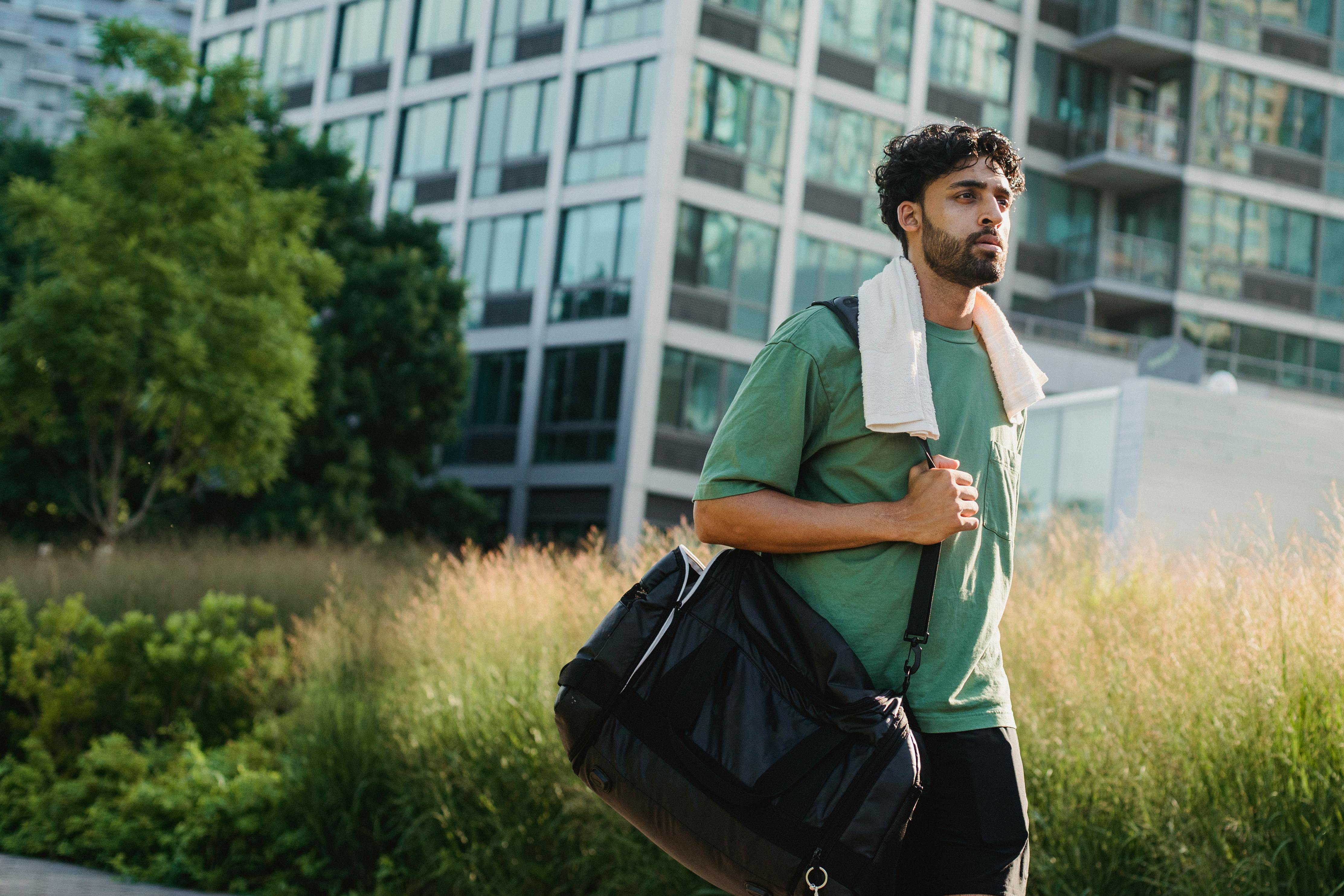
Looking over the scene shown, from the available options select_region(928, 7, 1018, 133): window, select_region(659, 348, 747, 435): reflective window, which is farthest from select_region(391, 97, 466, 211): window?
select_region(928, 7, 1018, 133): window

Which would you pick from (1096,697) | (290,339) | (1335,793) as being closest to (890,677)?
(1335,793)

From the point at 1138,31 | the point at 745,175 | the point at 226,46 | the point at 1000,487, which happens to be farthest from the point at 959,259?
the point at 226,46

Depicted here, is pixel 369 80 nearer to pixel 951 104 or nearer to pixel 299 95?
pixel 299 95

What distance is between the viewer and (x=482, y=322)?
30.4 m

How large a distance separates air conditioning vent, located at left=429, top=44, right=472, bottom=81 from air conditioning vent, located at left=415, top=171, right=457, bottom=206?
2.34 metres

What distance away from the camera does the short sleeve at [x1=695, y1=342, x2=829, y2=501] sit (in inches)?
92.3

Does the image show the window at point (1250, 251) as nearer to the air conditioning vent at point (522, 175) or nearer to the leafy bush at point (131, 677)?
the air conditioning vent at point (522, 175)

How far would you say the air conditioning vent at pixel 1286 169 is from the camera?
3319cm

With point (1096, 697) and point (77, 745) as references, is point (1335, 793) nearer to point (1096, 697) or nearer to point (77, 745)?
point (1096, 697)

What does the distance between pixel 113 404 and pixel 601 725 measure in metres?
19.0

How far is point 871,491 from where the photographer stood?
239 centimetres

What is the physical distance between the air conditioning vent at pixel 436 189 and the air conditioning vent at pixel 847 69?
848cm

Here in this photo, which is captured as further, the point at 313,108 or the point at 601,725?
the point at 313,108

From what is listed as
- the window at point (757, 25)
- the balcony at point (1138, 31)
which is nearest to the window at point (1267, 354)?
the balcony at point (1138, 31)
